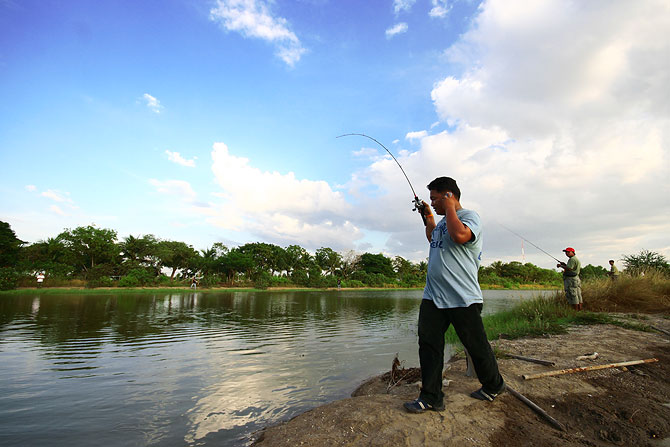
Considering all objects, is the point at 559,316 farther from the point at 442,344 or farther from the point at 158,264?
the point at 158,264

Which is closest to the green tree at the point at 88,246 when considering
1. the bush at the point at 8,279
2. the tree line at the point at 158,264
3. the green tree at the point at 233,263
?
the tree line at the point at 158,264

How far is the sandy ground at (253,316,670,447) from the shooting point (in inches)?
93.0

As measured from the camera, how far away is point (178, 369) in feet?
20.0

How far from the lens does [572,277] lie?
28.0ft

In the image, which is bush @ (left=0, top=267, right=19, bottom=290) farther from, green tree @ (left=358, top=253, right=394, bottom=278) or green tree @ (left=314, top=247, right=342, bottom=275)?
green tree @ (left=358, top=253, right=394, bottom=278)

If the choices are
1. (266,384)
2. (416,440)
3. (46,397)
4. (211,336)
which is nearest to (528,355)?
(416,440)

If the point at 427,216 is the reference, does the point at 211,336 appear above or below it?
below

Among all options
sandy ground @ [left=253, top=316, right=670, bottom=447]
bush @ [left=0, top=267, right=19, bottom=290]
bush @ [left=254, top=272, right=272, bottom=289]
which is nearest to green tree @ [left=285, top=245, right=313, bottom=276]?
bush @ [left=254, top=272, right=272, bottom=289]

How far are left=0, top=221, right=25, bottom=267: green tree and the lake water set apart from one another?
111 ft

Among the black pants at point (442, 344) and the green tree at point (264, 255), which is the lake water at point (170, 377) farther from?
the green tree at point (264, 255)

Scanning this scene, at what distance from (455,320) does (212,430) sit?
9.64 feet

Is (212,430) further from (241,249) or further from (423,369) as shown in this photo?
(241,249)

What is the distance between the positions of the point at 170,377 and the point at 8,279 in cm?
3454

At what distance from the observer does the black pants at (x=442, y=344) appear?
8.73 feet
